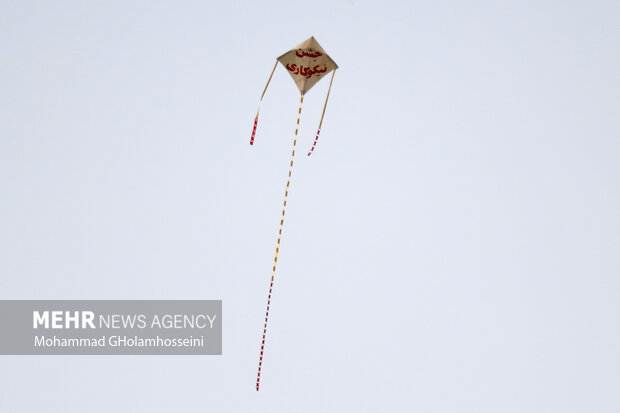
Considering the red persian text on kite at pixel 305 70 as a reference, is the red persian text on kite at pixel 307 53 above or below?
above

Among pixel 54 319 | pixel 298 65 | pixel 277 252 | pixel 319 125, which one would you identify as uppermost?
pixel 298 65

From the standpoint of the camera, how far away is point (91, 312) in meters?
15.7

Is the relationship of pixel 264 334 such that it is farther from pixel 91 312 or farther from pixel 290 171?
pixel 91 312

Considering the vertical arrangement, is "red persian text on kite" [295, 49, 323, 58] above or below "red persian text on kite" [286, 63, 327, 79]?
above

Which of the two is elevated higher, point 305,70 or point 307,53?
point 307,53

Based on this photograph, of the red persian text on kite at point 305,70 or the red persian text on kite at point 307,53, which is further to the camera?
the red persian text on kite at point 305,70

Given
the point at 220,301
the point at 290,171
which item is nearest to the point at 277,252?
the point at 290,171

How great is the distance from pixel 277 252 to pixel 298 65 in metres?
3.71

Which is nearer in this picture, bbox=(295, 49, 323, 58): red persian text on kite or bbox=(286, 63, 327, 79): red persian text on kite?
bbox=(295, 49, 323, 58): red persian text on kite

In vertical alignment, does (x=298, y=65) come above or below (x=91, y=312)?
above

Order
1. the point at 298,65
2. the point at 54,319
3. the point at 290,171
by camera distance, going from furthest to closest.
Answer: the point at 54,319
the point at 298,65
the point at 290,171

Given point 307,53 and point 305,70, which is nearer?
point 307,53

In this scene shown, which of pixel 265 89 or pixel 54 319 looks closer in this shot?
pixel 265 89

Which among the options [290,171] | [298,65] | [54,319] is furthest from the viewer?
[54,319]
